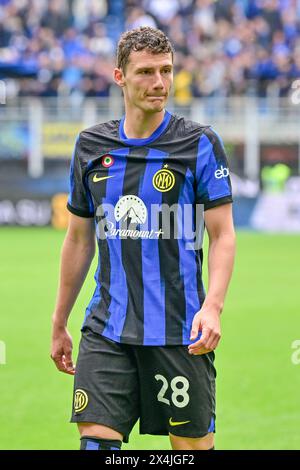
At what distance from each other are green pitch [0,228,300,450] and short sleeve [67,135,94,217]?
2.24 m

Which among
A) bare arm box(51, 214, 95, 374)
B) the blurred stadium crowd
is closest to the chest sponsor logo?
bare arm box(51, 214, 95, 374)

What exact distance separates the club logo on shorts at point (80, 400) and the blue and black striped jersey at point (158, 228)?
0.88 feet

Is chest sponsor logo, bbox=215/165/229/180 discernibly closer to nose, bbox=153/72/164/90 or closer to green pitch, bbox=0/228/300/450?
nose, bbox=153/72/164/90

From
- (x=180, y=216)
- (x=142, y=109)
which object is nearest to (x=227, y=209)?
(x=180, y=216)

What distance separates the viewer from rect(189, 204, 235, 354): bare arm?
429 cm

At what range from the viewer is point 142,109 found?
452 centimetres

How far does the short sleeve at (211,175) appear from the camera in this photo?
447cm

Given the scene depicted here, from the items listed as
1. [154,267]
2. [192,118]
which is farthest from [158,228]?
[192,118]

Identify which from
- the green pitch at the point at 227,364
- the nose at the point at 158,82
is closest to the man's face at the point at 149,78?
the nose at the point at 158,82

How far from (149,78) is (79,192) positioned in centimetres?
65

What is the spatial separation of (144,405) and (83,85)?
21462 mm

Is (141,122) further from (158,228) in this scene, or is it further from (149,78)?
(158,228)

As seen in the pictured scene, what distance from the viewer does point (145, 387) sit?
4508 mm

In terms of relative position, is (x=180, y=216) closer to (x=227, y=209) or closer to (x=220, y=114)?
(x=227, y=209)
